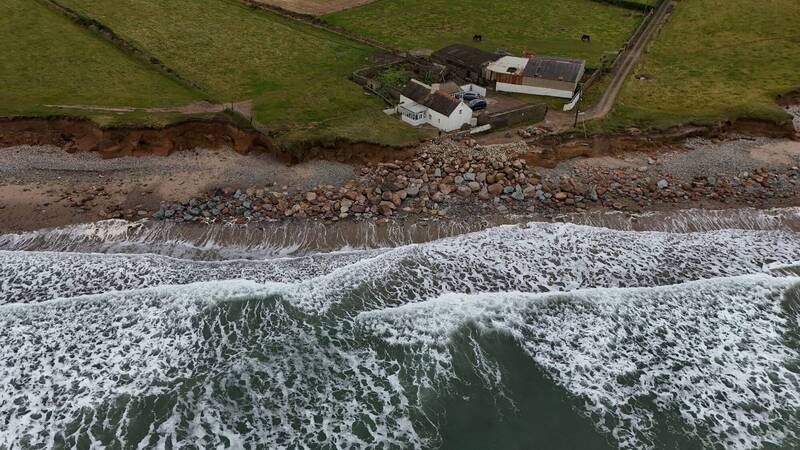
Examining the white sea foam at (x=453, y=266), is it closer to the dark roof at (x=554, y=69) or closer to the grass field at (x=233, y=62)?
the grass field at (x=233, y=62)

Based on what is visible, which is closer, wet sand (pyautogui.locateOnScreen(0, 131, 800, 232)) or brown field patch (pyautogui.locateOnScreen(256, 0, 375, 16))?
wet sand (pyautogui.locateOnScreen(0, 131, 800, 232))

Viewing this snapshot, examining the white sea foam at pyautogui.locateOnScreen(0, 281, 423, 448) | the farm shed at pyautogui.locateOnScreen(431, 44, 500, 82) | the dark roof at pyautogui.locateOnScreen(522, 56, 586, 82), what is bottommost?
the white sea foam at pyautogui.locateOnScreen(0, 281, 423, 448)

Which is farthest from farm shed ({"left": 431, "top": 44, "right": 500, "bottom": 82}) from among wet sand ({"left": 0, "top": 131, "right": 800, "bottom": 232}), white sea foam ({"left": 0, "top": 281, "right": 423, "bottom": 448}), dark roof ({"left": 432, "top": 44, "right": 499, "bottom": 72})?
white sea foam ({"left": 0, "top": 281, "right": 423, "bottom": 448})

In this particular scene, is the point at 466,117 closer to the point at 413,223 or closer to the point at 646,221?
the point at 413,223

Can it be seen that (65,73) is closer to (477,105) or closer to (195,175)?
(195,175)

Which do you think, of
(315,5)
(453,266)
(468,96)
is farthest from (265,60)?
(453,266)

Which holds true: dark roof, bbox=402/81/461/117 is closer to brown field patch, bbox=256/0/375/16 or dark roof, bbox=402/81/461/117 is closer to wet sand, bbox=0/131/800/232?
wet sand, bbox=0/131/800/232

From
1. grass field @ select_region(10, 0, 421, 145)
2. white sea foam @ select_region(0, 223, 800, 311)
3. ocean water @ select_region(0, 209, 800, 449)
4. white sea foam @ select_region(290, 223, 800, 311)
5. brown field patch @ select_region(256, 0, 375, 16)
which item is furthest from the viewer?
brown field patch @ select_region(256, 0, 375, 16)
